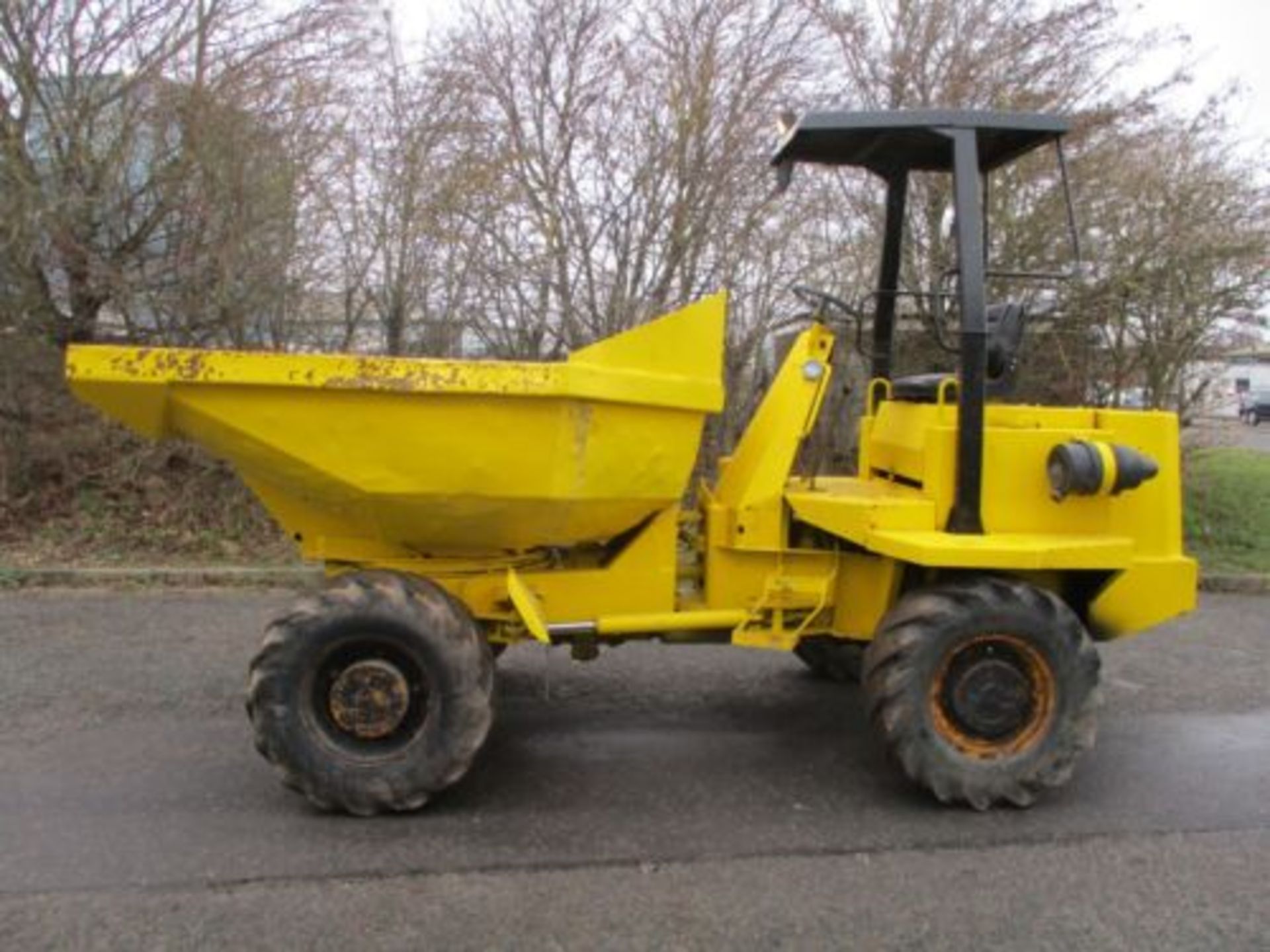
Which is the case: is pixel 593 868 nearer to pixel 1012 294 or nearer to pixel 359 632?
pixel 359 632

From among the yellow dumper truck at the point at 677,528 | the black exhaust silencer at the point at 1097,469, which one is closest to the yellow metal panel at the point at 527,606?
the yellow dumper truck at the point at 677,528

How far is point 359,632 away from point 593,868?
1.08 metres

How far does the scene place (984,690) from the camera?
153 inches

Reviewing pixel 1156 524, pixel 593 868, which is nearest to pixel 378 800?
pixel 593 868

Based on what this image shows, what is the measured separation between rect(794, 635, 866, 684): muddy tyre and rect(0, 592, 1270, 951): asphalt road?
10 cm

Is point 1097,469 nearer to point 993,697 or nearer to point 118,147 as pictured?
point 993,697

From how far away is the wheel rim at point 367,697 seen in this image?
12.2 feet

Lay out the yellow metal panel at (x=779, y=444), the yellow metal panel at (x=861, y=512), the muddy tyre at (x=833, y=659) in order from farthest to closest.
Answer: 1. the muddy tyre at (x=833, y=659)
2. the yellow metal panel at (x=779, y=444)
3. the yellow metal panel at (x=861, y=512)

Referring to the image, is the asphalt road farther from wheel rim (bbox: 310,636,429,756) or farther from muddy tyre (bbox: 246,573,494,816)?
wheel rim (bbox: 310,636,429,756)

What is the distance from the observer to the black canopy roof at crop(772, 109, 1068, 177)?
4.05 metres

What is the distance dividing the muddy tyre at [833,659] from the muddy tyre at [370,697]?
6.30 feet

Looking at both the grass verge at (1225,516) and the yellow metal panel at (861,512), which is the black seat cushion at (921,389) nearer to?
the yellow metal panel at (861,512)

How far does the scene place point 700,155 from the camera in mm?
8734

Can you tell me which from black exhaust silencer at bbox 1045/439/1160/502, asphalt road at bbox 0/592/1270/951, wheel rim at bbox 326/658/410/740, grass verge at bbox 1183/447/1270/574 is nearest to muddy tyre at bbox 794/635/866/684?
asphalt road at bbox 0/592/1270/951
